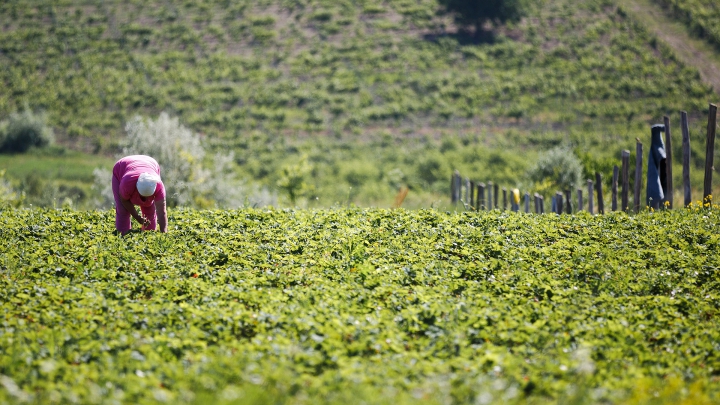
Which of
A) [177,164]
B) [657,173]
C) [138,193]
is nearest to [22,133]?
[177,164]

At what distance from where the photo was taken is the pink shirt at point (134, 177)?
1071 cm

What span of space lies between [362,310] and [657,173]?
10.4m

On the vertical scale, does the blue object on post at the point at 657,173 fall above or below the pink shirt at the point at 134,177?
below

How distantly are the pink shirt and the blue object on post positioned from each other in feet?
37.4

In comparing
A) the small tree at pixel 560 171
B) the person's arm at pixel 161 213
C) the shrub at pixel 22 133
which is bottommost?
the small tree at pixel 560 171

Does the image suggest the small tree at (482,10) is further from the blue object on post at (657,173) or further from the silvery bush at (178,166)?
the blue object on post at (657,173)

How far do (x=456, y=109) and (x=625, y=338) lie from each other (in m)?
44.2

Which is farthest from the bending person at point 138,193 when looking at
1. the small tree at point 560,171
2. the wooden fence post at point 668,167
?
the small tree at point 560,171

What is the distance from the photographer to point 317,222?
487 inches

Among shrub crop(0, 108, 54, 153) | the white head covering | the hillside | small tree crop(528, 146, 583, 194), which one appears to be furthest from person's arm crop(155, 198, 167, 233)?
shrub crop(0, 108, 54, 153)

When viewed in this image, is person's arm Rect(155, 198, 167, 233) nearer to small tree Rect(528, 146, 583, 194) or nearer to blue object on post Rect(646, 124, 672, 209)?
blue object on post Rect(646, 124, 672, 209)

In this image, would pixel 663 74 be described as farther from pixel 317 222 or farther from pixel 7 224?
pixel 7 224

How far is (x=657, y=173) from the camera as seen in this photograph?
1524cm

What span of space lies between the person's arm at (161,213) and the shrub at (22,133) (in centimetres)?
3897
